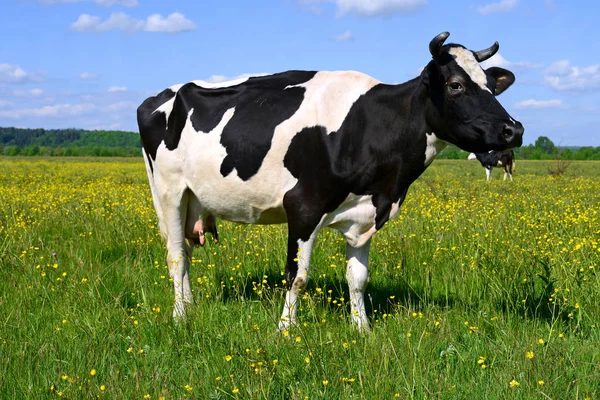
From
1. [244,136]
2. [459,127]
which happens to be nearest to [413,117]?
[459,127]

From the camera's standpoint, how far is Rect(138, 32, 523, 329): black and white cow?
503cm

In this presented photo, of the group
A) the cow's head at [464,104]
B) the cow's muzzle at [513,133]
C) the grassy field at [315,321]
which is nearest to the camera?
the grassy field at [315,321]

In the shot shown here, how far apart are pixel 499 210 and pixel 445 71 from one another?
631 centimetres

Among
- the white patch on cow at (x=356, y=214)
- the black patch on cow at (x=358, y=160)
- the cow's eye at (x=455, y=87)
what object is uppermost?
the cow's eye at (x=455, y=87)

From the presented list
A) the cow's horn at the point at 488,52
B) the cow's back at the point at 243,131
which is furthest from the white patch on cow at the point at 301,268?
the cow's horn at the point at 488,52

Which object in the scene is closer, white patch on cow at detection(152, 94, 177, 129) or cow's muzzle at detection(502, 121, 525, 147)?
cow's muzzle at detection(502, 121, 525, 147)

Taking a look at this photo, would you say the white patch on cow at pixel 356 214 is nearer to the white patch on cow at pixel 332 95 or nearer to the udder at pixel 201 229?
the white patch on cow at pixel 332 95

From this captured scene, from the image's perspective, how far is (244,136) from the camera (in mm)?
5750

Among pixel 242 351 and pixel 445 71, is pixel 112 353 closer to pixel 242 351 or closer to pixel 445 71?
pixel 242 351

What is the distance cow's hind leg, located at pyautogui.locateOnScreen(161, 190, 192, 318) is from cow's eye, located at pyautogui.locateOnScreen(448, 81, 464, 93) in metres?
2.81

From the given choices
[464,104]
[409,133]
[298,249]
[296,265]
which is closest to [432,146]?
[409,133]

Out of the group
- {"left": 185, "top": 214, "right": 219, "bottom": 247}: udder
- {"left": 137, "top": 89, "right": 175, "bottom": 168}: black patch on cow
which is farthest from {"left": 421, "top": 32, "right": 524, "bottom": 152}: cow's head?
{"left": 137, "top": 89, "right": 175, "bottom": 168}: black patch on cow

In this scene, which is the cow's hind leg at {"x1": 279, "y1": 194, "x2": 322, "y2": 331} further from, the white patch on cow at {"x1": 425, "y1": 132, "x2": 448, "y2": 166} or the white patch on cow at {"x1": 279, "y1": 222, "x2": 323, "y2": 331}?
the white patch on cow at {"x1": 425, "y1": 132, "x2": 448, "y2": 166}

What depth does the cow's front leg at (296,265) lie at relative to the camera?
5320 mm
